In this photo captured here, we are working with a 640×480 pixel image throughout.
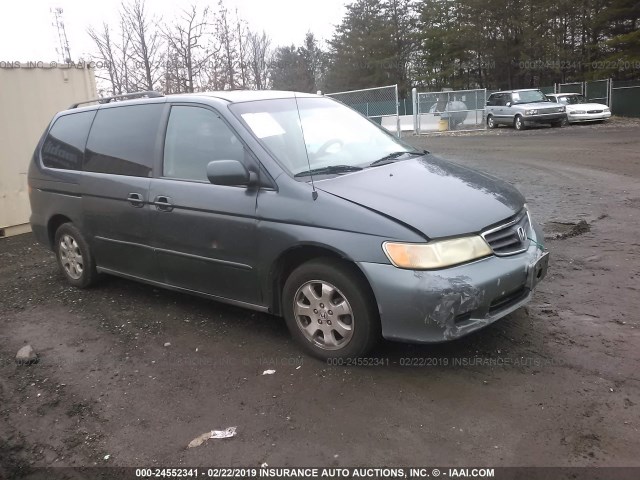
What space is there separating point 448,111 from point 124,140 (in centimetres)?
2292

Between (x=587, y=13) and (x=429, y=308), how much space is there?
115 ft

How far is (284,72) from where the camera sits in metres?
43.7

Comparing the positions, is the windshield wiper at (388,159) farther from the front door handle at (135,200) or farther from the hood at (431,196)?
the front door handle at (135,200)

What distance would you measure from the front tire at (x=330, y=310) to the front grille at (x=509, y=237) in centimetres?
83

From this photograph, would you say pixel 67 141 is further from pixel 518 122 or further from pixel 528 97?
pixel 528 97

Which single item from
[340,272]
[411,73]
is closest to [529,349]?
[340,272]

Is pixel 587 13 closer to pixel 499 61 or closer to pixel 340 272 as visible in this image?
pixel 499 61

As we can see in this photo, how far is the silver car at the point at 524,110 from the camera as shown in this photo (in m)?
22.2

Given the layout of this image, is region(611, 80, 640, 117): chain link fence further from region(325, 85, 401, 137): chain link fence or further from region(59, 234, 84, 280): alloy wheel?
region(59, 234, 84, 280): alloy wheel

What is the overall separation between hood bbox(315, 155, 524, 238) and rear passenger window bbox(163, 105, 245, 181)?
85 centimetres

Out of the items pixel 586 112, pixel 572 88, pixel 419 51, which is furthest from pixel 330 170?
pixel 419 51

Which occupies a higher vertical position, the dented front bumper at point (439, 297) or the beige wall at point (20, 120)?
the beige wall at point (20, 120)

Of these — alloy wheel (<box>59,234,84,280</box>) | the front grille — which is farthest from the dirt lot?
the front grille

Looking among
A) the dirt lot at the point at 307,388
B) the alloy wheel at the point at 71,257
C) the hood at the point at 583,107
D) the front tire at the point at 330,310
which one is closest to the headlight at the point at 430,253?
the front tire at the point at 330,310
